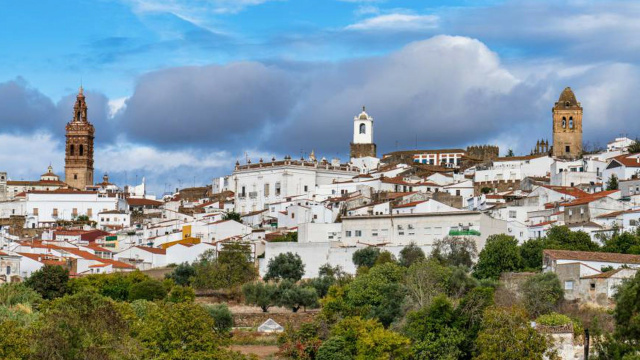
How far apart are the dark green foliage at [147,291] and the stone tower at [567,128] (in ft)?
148

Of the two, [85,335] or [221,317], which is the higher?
[221,317]

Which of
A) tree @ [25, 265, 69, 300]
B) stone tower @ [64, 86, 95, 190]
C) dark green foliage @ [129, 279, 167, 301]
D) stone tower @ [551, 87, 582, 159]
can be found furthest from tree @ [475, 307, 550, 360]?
stone tower @ [64, 86, 95, 190]

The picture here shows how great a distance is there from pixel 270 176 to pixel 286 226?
11101 millimetres

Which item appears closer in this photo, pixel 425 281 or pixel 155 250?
pixel 425 281

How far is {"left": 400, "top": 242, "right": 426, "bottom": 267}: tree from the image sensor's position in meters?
65.0

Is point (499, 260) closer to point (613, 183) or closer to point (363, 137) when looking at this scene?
point (613, 183)

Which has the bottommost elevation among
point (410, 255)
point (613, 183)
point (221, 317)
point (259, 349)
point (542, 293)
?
point (259, 349)

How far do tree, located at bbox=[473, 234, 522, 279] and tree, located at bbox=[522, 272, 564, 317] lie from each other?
5.26 metres

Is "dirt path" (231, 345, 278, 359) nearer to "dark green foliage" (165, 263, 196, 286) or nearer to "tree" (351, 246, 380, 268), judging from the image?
"tree" (351, 246, 380, 268)

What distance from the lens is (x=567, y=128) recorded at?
101 m

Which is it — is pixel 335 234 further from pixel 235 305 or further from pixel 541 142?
pixel 541 142

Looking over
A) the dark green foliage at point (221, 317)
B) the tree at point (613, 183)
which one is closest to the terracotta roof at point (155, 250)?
the dark green foliage at point (221, 317)

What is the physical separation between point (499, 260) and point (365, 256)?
882 centimetres

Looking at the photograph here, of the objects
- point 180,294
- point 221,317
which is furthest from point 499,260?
point 180,294
